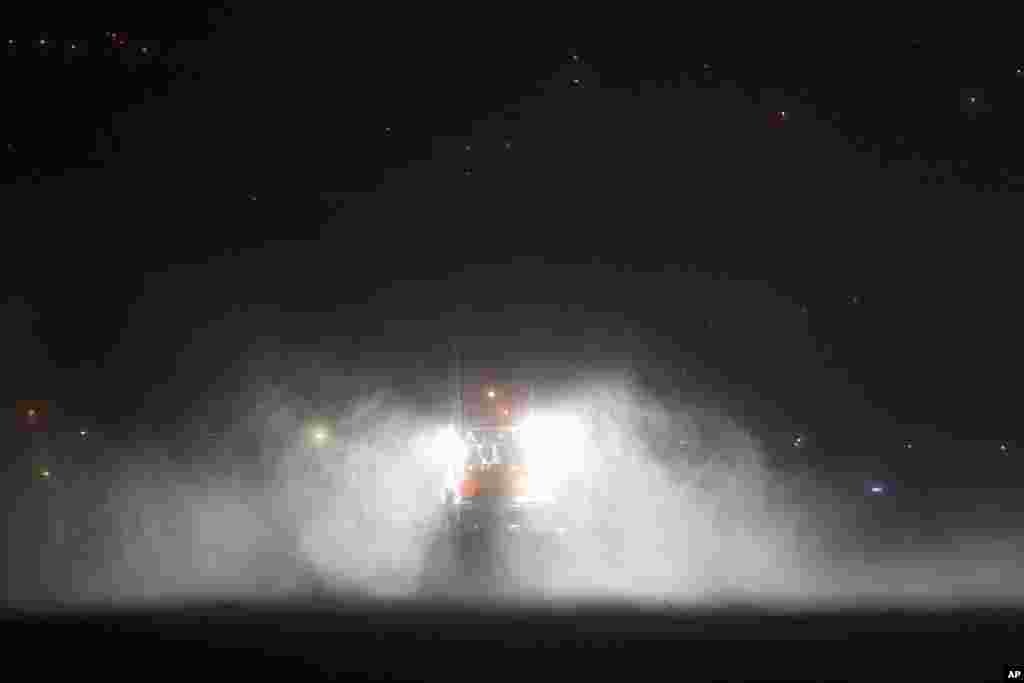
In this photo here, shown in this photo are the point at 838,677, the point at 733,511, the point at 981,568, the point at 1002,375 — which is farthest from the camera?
the point at 1002,375

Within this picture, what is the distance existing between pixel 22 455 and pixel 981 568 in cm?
2088

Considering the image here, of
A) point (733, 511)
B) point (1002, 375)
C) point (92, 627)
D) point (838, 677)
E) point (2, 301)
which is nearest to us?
point (838, 677)

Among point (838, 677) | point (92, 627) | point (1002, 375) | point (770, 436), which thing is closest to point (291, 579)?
point (92, 627)

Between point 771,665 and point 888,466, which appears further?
point 888,466

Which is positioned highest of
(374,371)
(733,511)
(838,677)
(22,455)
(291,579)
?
(374,371)

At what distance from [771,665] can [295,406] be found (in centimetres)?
2102

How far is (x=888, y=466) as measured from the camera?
2722 cm

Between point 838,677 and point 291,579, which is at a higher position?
point 291,579

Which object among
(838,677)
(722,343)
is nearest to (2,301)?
(722,343)

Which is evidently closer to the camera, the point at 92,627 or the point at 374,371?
the point at 92,627

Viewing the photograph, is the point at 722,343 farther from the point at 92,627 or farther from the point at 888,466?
the point at 92,627

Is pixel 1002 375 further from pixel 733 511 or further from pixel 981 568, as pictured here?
pixel 981 568

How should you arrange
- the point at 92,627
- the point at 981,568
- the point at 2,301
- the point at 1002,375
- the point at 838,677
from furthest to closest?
the point at 2,301 → the point at 1002,375 → the point at 981,568 → the point at 92,627 → the point at 838,677

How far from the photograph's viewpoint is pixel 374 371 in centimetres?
3028
